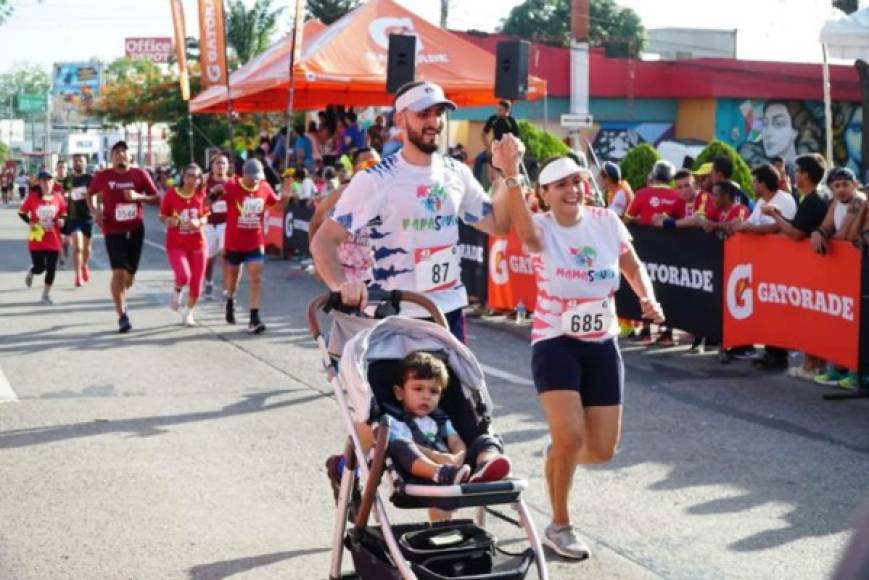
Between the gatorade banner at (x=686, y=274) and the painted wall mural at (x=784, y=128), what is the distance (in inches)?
1631

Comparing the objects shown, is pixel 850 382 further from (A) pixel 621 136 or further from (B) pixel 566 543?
(A) pixel 621 136

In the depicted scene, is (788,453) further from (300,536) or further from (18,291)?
(18,291)

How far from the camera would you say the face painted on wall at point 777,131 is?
180 ft

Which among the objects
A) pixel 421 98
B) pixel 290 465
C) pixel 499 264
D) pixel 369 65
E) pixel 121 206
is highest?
pixel 369 65

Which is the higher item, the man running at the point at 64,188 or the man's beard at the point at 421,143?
the man's beard at the point at 421,143

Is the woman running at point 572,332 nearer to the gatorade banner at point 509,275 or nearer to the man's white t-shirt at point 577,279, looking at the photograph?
the man's white t-shirt at point 577,279

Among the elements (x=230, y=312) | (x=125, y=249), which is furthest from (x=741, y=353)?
(x=125, y=249)

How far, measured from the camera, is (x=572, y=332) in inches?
250

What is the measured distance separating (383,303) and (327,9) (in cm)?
5704

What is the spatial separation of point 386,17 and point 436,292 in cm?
2112

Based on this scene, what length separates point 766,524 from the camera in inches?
273

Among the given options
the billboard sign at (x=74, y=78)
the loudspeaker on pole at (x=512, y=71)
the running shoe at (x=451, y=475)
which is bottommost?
the running shoe at (x=451, y=475)

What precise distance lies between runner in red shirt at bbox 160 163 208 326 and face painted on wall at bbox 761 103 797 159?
1678 inches

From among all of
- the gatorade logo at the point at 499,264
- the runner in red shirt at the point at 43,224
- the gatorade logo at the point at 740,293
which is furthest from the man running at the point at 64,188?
the gatorade logo at the point at 740,293
